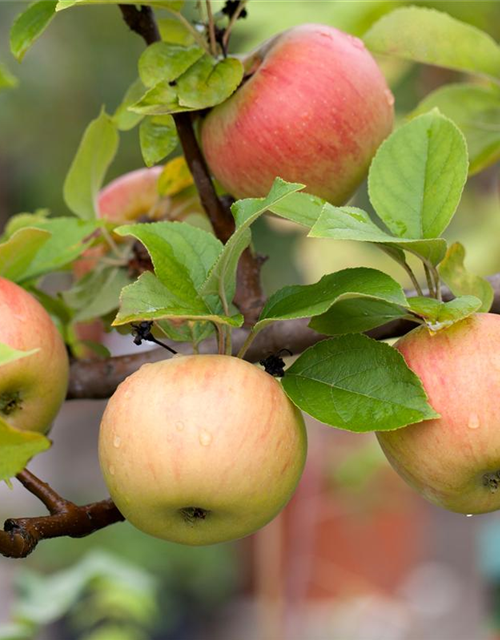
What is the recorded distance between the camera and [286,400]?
507 millimetres

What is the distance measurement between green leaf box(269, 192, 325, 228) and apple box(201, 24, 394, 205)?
100mm

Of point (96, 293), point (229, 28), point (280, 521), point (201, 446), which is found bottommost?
point (280, 521)

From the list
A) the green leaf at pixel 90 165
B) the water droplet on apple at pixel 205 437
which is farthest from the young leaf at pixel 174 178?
the water droplet on apple at pixel 205 437

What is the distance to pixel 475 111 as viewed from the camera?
2.64 ft

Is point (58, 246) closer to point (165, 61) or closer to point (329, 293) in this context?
point (165, 61)

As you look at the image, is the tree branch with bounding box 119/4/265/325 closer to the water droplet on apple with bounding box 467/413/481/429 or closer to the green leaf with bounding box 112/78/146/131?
the green leaf with bounding box 112/78/146/131

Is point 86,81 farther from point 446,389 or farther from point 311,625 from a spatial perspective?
point 446,389

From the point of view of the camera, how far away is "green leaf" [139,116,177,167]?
62 cm

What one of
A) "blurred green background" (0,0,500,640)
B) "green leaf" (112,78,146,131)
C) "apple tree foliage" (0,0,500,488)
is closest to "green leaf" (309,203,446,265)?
"apple tree foliage" (0,0,500,488)

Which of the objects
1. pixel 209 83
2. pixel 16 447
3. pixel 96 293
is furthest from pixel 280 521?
pixel 16 447

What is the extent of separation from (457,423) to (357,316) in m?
0.09

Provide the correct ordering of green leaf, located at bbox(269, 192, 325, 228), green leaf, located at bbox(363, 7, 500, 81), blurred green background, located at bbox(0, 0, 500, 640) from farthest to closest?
blurred green background, located at bbox(0, 0, 500, 640) < green leaf, located at bbox(363, 7, 500, 81) < green leaf, located at bbox(269, 192, 325, 228)

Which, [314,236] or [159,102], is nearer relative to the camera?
[314,236]

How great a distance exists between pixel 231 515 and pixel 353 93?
0.99ft
